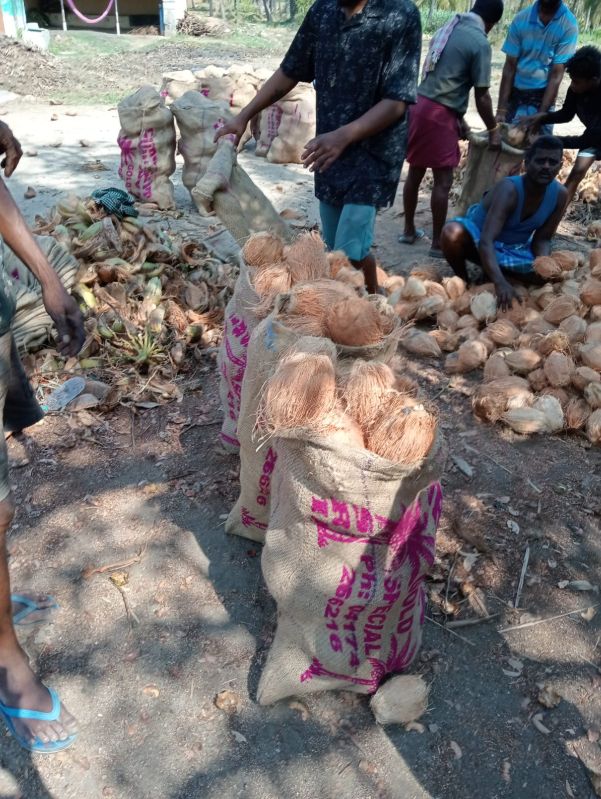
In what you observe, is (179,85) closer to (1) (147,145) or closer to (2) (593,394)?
(1) (147,145)

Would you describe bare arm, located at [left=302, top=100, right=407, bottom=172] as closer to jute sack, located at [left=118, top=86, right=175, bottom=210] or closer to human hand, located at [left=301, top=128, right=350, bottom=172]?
human hand, located at [left=301, top=128, right=350, bottom=172]

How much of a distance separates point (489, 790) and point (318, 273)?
1.63 meters

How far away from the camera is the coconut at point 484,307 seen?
3.78 m

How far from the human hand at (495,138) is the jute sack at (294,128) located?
2854 millimetres

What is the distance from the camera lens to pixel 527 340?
3.43 metres

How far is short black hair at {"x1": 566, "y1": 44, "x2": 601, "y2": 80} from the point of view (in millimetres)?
4629

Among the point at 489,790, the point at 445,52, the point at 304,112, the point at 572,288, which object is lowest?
the point at 489,790

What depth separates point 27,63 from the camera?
12.1 m

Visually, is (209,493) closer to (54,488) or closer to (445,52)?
(54,488)

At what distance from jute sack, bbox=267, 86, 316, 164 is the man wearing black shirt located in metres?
3.03

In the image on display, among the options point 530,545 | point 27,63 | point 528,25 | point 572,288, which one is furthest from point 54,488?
point 27,63

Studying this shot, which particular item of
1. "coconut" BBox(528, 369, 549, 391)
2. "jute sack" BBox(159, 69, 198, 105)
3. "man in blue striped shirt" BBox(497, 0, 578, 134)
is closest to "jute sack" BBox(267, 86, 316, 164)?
"jute sack" BBox(159, 69, 198, 105)

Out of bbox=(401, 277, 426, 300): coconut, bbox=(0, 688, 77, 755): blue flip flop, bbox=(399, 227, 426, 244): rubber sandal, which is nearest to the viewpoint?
bbox=(0, 688, 77, 755): blue flip flop

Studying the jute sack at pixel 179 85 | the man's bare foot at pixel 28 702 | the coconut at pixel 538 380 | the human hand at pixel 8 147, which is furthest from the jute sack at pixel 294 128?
the man's bare foot at pixel 28 702
